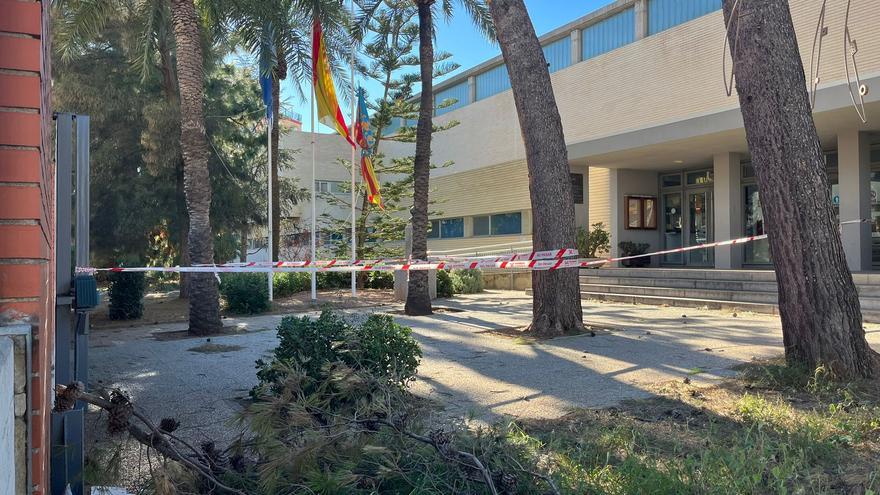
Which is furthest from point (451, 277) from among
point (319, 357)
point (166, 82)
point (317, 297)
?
point (319, 357)

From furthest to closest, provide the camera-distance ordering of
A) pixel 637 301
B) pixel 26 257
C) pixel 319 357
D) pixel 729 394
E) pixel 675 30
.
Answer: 1. pixel 675 30
2. pixel 637 301
3. pixel 729 394
4. pixel 319 357
5. pixel 26 257

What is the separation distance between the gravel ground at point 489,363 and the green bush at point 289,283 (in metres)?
6.37

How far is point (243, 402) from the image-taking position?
606 cm

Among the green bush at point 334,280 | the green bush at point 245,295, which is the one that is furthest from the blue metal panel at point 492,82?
the green bush at point 245,295

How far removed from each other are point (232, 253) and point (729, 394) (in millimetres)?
18402

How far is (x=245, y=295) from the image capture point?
14867 millimetres

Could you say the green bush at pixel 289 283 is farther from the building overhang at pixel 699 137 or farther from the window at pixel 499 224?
the window at pixel 499 224

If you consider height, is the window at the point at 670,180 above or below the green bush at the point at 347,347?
above

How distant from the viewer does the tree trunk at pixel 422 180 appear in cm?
1365

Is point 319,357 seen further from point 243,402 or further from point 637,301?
point 637,301

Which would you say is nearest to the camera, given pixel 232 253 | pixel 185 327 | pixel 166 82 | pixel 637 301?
pixel 185 327

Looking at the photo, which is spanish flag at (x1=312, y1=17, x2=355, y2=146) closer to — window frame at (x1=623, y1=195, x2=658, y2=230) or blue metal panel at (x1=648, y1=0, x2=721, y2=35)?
window frame at (x1=623, y1=195, x2=658, y2=230)

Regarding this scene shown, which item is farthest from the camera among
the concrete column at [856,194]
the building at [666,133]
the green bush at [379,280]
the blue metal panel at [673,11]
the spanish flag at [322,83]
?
the green bush at [379,280]

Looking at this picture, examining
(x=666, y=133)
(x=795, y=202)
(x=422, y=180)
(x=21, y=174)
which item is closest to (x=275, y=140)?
(x=422, y=180)
